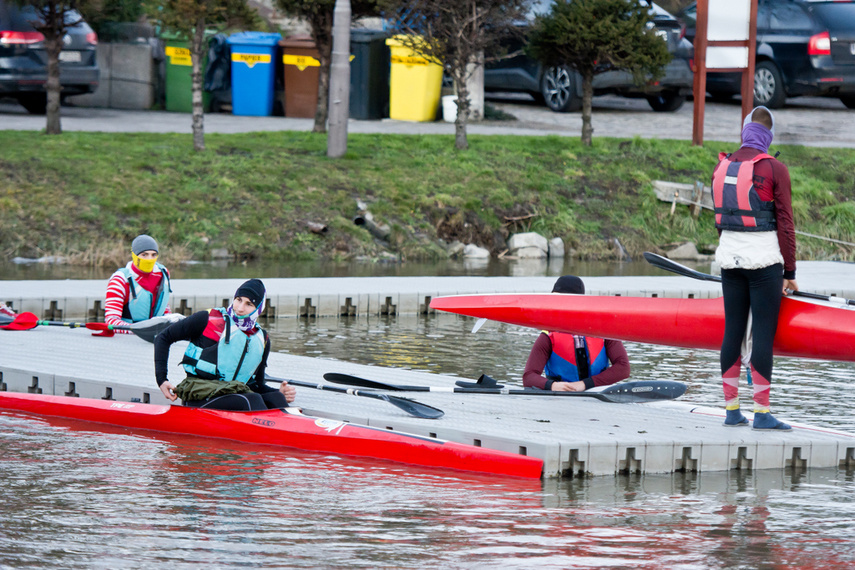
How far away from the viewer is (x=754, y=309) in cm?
684

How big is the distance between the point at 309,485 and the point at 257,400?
112cm

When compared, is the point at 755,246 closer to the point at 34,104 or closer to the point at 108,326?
the point at 108,326

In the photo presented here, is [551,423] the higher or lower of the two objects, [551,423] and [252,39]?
the lower

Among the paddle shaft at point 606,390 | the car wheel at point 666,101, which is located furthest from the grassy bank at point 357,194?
the paddle shaft at point 606,390

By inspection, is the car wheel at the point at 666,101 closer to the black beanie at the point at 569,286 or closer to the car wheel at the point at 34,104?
the car wheel at the point at 34,104

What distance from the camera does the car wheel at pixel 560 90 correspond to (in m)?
23.6

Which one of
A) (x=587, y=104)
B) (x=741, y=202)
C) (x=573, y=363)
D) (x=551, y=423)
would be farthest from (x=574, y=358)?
(x=587, y=104)

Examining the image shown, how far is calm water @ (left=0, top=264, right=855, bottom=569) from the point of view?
5160 millimetres

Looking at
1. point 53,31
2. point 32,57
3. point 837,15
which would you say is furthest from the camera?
point 837,15

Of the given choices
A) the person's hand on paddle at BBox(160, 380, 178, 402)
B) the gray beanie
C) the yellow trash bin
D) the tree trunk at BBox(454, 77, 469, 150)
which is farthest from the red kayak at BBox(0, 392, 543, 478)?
the yellow trash bin

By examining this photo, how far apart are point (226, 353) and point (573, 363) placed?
7.30 feet

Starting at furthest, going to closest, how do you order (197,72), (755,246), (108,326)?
(197,72) → (108,326) → (755,246)

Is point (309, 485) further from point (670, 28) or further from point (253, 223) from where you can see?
point (670, 28)

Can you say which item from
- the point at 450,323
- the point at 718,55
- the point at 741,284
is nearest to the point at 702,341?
the point at 741,284
